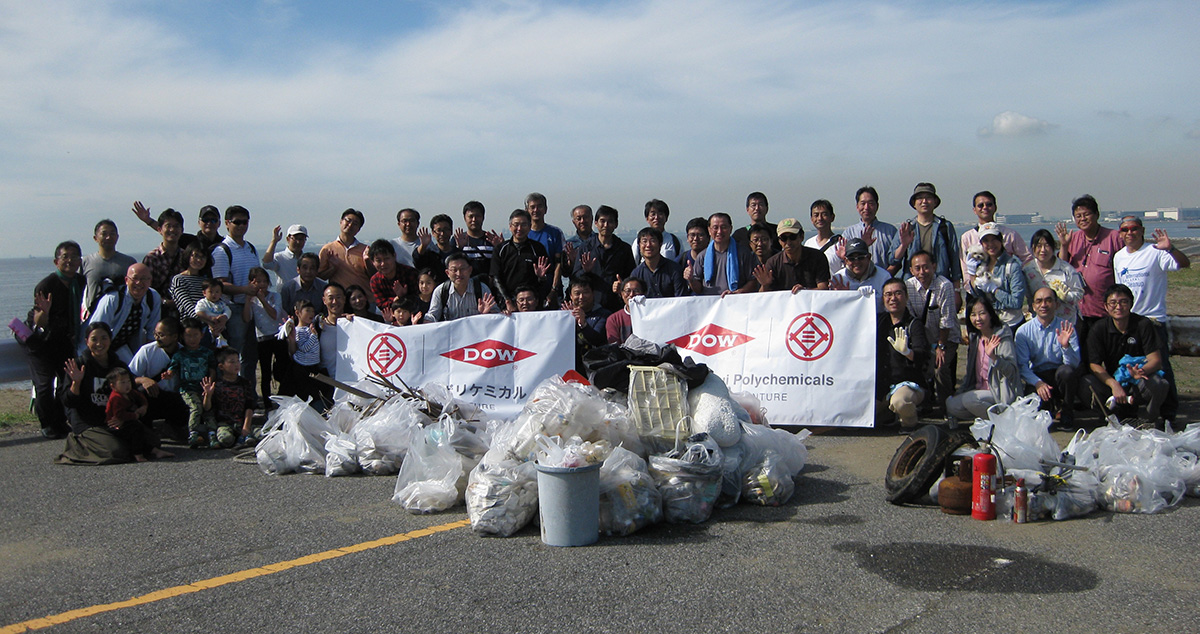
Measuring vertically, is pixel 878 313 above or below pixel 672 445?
above

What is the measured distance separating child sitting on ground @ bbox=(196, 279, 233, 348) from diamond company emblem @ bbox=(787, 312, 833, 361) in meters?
5.44

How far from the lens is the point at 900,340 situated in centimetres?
790

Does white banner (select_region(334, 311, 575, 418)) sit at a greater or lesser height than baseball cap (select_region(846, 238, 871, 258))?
lesser

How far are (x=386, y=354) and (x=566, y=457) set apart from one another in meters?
4.33

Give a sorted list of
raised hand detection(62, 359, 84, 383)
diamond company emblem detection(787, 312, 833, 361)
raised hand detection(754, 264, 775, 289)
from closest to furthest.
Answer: raised hand detection(62, 359, 84, 383), diamond company emblem detection(787, 312, 833, 361), raised hand detection(754, 264, 775, 289)

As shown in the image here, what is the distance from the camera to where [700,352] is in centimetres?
845

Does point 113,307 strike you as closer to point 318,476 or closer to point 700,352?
point 318,476

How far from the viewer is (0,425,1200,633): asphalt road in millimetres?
3877

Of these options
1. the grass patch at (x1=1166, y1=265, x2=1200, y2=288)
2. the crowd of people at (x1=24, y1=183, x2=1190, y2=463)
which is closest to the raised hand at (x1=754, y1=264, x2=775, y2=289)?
the crowd of people at (x1=24, y1=183, x2=1190, y2=463)

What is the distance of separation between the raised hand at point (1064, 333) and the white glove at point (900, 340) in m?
1.31

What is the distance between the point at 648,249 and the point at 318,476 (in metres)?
4.05

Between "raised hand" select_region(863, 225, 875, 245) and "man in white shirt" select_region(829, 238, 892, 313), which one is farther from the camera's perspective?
"raised hand" select_region(863, 225, 875, 245)

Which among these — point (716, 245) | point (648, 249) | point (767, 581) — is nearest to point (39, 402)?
point (648, 249)

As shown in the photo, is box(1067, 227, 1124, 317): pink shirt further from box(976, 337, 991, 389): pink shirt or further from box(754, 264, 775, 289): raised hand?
box(754, 264, 775, 289): raised hand
